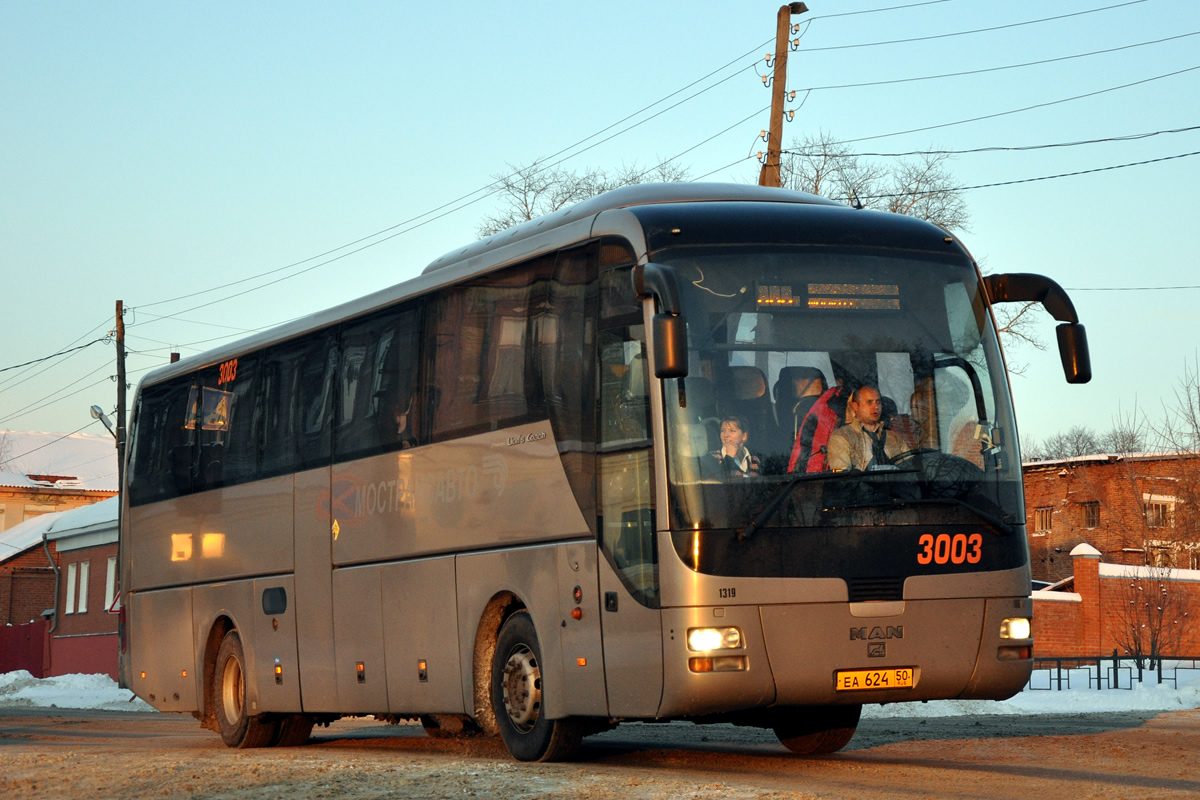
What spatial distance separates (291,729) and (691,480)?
26.5 feet

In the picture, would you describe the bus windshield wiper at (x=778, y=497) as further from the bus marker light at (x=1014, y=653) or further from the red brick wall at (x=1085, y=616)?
the red brick wall at (x=1085, y=616)

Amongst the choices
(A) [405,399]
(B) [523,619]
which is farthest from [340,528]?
(B) [523,619]

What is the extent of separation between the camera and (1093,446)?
314 feet

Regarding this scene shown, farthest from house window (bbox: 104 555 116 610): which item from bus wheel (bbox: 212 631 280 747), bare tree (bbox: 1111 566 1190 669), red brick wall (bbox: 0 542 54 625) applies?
bus wheel (bbox: 212 631 280 747)

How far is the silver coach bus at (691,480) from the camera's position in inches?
395

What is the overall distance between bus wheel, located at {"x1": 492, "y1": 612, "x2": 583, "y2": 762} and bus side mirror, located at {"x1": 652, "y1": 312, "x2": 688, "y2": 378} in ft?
8.99

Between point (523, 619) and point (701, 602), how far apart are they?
2214mm

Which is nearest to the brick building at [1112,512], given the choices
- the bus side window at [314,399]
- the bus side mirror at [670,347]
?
the bus side window at [314,399]

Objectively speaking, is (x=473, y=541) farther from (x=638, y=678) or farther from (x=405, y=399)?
(x=638, y=678)

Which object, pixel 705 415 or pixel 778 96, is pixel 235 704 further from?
pixel 778 96

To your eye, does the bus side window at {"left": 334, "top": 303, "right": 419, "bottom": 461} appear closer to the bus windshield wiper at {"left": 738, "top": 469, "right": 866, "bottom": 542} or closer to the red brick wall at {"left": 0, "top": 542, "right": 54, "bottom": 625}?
the bus windshield wiper at {"left": 738, "top": 469, "right": 866, "bottom": 542}

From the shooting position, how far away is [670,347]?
9664 mm

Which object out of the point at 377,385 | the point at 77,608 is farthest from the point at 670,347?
the point at 77,608

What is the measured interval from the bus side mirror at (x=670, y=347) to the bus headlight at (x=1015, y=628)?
2878mm
